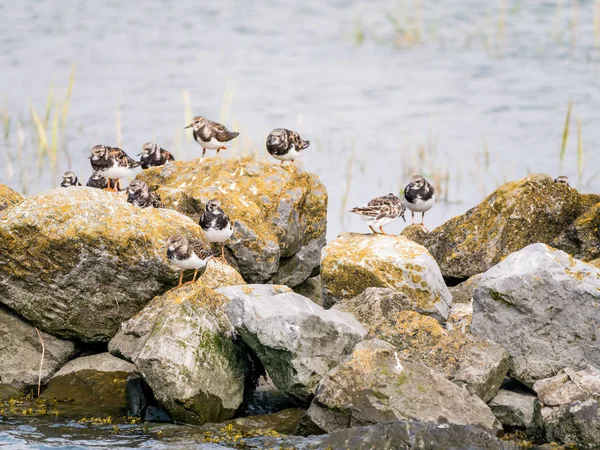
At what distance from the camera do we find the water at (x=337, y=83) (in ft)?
85.7

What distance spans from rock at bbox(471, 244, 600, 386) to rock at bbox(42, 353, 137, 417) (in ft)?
15.5

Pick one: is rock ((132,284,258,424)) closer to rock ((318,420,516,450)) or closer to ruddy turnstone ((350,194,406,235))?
rock ((318,420,516,450))

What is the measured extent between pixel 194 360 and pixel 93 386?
5.72 ft

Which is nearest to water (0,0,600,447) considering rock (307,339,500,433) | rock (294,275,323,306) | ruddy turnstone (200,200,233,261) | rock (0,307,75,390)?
rock (294,275,323,306)

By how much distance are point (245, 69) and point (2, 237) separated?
23447mm

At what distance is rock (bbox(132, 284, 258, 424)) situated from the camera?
1191cm

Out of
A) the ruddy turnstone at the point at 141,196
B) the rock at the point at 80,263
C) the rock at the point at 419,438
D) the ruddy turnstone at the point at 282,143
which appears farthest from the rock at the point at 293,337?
the ruddy turnstone at the point at 282,143

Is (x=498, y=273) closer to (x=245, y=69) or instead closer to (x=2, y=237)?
(x=2, y=237)

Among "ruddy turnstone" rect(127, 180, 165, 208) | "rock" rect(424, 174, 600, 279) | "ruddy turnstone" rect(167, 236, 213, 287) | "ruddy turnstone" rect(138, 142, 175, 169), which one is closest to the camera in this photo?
"ruddy turnstone" rect(167, 236, 213, 287)

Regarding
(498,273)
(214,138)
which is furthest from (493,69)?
(498,273)

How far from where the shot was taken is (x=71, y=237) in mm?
12992

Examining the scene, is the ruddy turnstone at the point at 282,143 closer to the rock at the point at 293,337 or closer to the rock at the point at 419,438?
the rock at the point at 293,337

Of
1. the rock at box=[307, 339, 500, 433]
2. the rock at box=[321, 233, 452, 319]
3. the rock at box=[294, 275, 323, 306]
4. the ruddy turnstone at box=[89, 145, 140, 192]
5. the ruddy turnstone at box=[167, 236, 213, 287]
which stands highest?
the ruddy turnstone at box=[89, 145, 140, 192]

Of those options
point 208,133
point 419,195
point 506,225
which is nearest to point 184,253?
point 208,133
